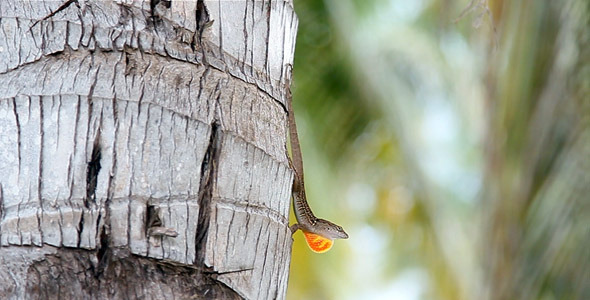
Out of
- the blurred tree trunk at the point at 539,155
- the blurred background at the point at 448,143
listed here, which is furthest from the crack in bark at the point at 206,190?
the blurred tree trunk at the point at 539,155

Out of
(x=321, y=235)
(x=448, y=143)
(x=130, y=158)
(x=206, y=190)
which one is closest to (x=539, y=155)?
(x=448, y=143)

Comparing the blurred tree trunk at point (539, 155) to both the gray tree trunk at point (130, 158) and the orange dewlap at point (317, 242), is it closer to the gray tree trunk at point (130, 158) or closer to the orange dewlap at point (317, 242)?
the orange dewlap at point (317, 242)

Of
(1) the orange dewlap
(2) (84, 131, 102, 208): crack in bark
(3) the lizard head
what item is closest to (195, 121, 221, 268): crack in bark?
(2) (84, 131, 102, 208): crack in bark

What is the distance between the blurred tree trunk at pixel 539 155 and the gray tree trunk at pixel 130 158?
4.16 meters

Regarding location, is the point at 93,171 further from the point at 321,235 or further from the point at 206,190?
the point at 321,235

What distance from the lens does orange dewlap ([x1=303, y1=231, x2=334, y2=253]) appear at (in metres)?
2.76

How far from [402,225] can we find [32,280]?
797 centimetres

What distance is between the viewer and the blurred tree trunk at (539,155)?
5074 mm

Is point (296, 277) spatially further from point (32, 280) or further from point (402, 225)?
point (32, 280)

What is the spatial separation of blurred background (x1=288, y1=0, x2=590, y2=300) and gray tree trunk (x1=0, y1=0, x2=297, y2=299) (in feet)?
8.41

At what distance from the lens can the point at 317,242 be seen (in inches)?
118

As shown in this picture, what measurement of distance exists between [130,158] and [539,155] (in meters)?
4.86

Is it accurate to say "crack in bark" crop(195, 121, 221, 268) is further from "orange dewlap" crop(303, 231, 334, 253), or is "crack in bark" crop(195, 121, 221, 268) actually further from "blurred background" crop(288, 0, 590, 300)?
"blurred background" crop(288, 0, 590, 300)

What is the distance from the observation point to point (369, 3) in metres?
7.41
